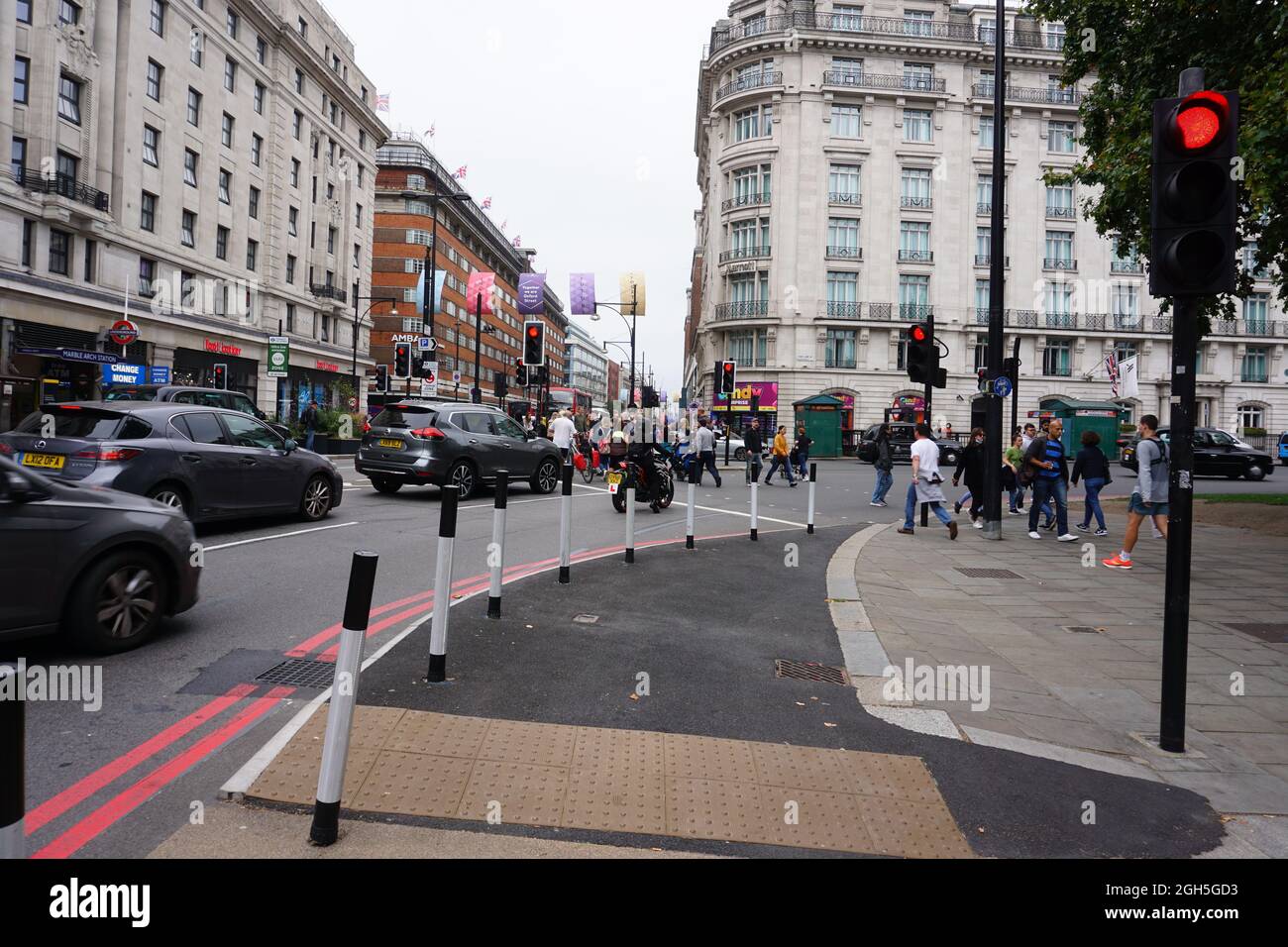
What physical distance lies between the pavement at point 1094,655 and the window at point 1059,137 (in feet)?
166

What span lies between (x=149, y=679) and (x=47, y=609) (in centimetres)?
72

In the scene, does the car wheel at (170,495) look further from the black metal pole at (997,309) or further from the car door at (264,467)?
the black metal pole at (997,309)

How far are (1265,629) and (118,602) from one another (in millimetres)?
9137

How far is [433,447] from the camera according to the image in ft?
48.4

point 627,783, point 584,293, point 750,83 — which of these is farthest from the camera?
point 750,83

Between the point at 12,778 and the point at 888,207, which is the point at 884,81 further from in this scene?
the point at 12,778

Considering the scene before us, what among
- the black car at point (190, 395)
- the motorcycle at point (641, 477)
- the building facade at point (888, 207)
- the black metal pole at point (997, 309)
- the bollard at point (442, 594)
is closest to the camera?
the bollard at point (442, 594)

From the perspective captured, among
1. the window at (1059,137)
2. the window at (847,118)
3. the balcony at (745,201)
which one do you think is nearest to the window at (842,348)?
the balcony at (745,201)

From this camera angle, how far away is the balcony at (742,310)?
52.6 meters

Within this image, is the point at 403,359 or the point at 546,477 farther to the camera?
the point at 403,359

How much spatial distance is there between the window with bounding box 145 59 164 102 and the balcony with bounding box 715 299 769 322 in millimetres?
32599

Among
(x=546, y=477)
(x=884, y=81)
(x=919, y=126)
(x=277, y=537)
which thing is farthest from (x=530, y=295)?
(x=919, y=126)

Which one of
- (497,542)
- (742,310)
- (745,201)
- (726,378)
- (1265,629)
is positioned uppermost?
(745,201)
